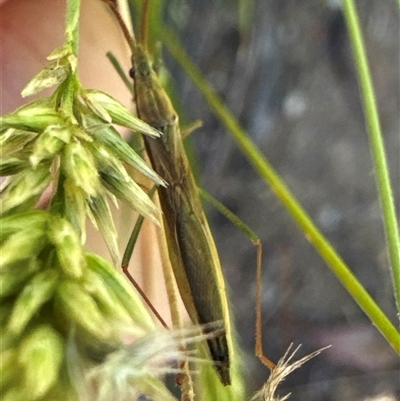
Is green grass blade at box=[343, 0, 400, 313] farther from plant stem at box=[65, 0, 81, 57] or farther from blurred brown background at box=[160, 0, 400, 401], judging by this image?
blurred brown background at box=[160, 0, 400, 401]

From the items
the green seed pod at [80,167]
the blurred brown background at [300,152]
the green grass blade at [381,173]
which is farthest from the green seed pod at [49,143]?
the blurred brown background at [300,152]

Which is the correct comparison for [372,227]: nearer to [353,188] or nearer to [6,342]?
[353,188]

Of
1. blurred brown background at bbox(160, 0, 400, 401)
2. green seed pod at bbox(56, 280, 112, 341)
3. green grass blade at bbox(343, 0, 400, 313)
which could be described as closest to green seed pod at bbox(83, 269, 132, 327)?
green seed pod at bbox(56, 280, 112, 341)

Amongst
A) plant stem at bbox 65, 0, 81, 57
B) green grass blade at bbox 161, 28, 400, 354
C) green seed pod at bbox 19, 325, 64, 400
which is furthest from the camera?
green grass blade at bbox 161, 28, 400, 354

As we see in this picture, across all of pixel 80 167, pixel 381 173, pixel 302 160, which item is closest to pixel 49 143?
pixel 80 167

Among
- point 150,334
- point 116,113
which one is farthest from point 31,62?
point 150,334

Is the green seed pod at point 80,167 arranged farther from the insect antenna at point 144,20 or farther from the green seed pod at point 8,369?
the insect antenna at point 144,20

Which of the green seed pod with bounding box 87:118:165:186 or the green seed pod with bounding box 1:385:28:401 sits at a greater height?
the green seed pod with bounding box 87:118:165:186

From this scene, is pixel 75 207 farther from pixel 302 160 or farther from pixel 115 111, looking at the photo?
pixel 302 160
